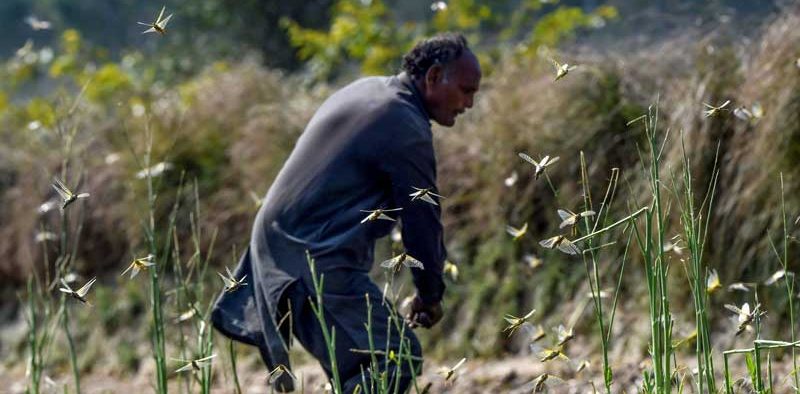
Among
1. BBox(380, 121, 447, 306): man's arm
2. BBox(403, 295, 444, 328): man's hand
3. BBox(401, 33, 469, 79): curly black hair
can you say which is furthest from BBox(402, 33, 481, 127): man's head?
BBox(403, 295, 444, 328): man's hand

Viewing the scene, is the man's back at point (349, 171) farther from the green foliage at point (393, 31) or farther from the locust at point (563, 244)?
the green foliage at point (393, 31)

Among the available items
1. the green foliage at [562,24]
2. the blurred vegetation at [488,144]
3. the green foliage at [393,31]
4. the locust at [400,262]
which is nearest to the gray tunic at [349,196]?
the blurred vegetation at [488,144]

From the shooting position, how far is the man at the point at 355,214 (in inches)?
162

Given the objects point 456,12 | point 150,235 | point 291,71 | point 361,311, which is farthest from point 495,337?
point 291,71

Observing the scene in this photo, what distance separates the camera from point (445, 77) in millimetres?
4320

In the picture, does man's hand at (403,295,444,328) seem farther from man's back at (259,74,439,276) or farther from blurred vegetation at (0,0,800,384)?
blurred vegetation at (0,0,800,384)

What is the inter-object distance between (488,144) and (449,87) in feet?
10.2

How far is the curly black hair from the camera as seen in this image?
4320mm

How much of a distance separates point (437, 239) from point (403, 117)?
380mm

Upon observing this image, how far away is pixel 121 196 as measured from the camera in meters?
9.23

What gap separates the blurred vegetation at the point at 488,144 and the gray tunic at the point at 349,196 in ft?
2.20

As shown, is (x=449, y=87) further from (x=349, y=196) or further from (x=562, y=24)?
(x=562, y=24)

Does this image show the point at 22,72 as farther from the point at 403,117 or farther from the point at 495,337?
the point at 403,117

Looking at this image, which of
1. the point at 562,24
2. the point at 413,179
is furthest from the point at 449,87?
the point at 562,24
